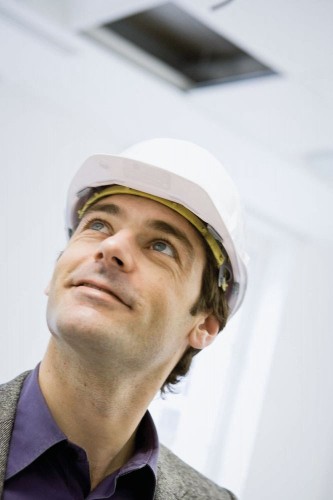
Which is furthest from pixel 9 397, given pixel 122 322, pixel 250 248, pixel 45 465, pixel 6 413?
pixel 250 248

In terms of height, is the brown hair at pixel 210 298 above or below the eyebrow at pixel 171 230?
below

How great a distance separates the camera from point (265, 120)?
333 centimetres

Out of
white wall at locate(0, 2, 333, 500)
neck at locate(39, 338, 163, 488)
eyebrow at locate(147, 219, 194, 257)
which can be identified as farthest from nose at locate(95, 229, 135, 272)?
white wall at locate(0, 2, 333, 500)

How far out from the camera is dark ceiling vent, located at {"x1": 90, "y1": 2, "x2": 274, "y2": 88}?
292 centimetres

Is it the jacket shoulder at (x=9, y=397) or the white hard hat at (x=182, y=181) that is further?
the white hard hat at (x=182, y=181)

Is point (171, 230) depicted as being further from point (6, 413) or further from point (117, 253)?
point (6, 413)

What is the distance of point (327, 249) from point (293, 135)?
2057 mm

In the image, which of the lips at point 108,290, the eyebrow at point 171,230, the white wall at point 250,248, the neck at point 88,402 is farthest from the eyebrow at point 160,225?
the white wall at point 250,248

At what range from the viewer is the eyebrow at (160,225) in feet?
5.54

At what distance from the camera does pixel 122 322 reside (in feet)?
5.01

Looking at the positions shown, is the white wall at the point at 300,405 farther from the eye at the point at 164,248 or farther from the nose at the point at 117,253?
the nose at the point at 117,253

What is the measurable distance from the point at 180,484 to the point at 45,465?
52 cm

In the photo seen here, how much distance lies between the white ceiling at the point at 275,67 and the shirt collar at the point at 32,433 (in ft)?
5.37

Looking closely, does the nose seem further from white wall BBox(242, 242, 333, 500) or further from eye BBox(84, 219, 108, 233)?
white wall BBox(242, 242, 333, 500)
